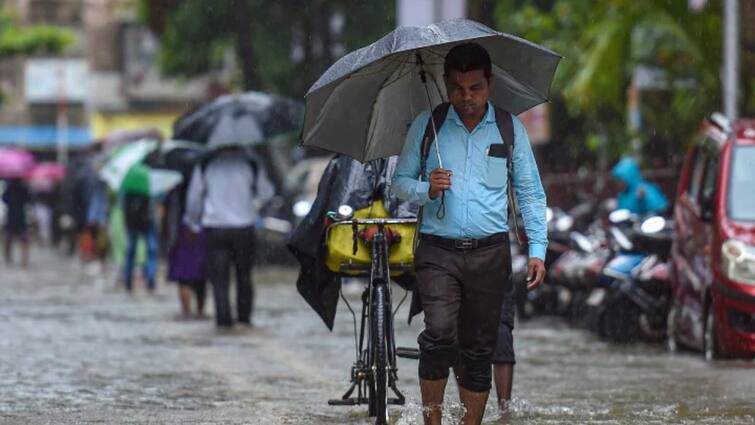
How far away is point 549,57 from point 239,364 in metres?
5.31

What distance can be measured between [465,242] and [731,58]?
12935 mm

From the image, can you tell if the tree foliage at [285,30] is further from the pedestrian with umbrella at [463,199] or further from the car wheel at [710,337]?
the pedestrian with umbrella at [463,199]

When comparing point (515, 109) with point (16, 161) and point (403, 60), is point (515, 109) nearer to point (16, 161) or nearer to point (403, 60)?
point (403, 60)

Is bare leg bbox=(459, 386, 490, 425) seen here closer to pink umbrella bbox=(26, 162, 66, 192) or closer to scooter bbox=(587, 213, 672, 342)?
scooter bbox=(587, 213, 672, 342)

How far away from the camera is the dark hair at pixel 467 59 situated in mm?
8016

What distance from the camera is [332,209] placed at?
9875 mm

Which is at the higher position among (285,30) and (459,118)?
(285,30)

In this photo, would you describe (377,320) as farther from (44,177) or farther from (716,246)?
(44,177)

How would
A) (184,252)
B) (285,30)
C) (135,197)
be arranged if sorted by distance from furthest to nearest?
1. (285,30)
2. (135,197)
3. (184,252)

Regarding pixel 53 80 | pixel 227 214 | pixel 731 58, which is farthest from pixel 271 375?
pixel 53 80

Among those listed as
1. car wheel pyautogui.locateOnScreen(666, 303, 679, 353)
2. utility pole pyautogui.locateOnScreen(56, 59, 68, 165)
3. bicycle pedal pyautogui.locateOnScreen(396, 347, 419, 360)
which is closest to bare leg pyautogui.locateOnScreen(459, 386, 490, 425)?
bicycle pedal pyautogui.locateOnScreen(396, 347, 419, 360)

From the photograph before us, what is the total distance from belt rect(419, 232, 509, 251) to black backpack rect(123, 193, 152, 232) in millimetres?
15236

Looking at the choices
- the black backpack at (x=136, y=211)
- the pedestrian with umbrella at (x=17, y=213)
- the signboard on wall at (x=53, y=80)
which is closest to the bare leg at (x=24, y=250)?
the pedestrian with umbrella at (x=17, y=213)

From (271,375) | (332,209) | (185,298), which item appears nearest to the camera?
(332,209)
